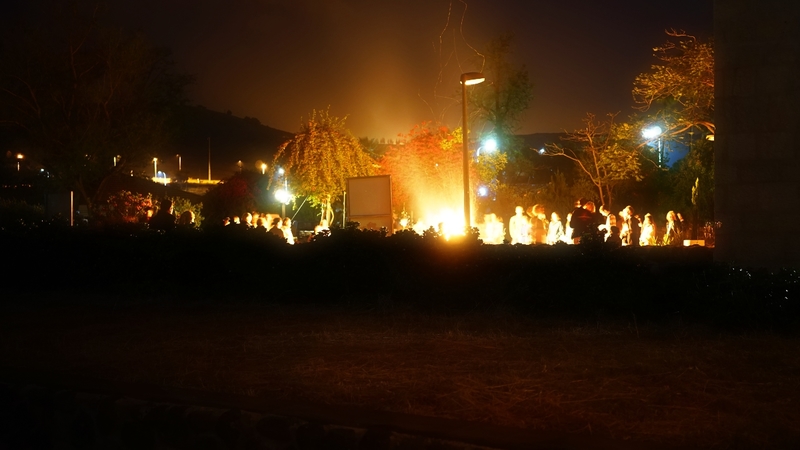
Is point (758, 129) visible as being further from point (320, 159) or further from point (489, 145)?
point (489, 145)

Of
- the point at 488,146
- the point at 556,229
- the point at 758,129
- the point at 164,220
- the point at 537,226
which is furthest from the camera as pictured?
the point at 488,146

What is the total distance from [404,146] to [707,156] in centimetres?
1042

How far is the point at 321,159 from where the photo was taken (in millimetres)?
25281

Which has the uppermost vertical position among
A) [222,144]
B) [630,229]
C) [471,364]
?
[222,144]

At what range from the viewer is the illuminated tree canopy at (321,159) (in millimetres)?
25078

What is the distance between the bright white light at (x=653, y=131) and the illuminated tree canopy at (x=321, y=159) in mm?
8616

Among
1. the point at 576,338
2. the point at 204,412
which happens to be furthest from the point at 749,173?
the point at 204,412

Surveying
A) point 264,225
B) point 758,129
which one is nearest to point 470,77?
point 264,225

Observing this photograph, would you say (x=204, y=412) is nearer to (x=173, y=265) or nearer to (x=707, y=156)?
(x=173, y=265)

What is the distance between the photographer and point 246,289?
11.9 metres

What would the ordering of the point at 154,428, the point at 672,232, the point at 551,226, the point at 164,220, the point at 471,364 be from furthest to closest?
the point at 672,232 → the point at 551,226 → the point at 164,220 → the point at 471,364 → the point at 154,428

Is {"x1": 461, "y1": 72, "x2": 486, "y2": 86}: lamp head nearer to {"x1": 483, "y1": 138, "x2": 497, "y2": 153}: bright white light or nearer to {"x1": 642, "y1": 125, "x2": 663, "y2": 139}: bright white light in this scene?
{"x1": 642, "y1": 125, "x2": 663, "y2": 139}: bright white light

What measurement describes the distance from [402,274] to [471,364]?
3.70 metres

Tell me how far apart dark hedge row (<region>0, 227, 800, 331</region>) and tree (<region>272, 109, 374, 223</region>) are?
11.8m
